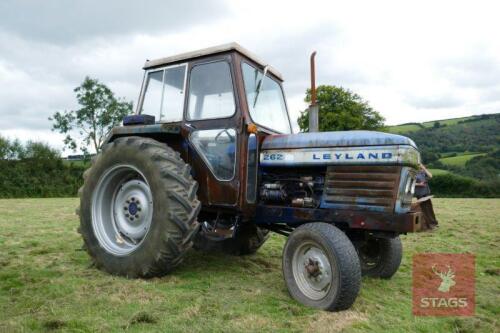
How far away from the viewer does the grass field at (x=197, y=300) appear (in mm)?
2926

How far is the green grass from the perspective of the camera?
126 feet

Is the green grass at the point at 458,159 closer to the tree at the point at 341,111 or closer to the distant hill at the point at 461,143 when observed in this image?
the distant hill at the point at 461,143

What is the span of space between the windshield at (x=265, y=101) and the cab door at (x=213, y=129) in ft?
0.72

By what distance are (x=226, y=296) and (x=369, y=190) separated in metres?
1.50

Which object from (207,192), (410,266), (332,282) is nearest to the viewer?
(332,282)

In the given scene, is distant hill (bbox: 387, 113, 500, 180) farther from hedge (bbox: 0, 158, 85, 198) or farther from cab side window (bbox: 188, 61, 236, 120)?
cab side window (bbox: 188, 61, 236, 120)

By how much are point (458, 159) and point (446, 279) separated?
39450mm

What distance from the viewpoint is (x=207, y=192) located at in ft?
14.3

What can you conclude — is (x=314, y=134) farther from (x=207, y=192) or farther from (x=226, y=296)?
(x=226, y=296)

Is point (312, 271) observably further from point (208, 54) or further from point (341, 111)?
point (341, 111)

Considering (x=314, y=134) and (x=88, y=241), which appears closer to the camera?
→ (x=314, y=134)

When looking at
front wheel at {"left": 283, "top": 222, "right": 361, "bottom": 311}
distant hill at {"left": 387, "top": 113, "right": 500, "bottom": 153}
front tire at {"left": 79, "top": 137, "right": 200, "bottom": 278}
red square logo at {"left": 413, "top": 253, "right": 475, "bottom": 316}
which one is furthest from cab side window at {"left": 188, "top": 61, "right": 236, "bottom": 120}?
distant hill at {"left": 387, "top": 113, "right": 500, "bottom": 153}

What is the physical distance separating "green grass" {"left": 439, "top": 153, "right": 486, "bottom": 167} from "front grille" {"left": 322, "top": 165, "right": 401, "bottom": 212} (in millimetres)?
37899

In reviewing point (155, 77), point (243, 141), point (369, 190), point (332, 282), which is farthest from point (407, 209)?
point (155, 77)
